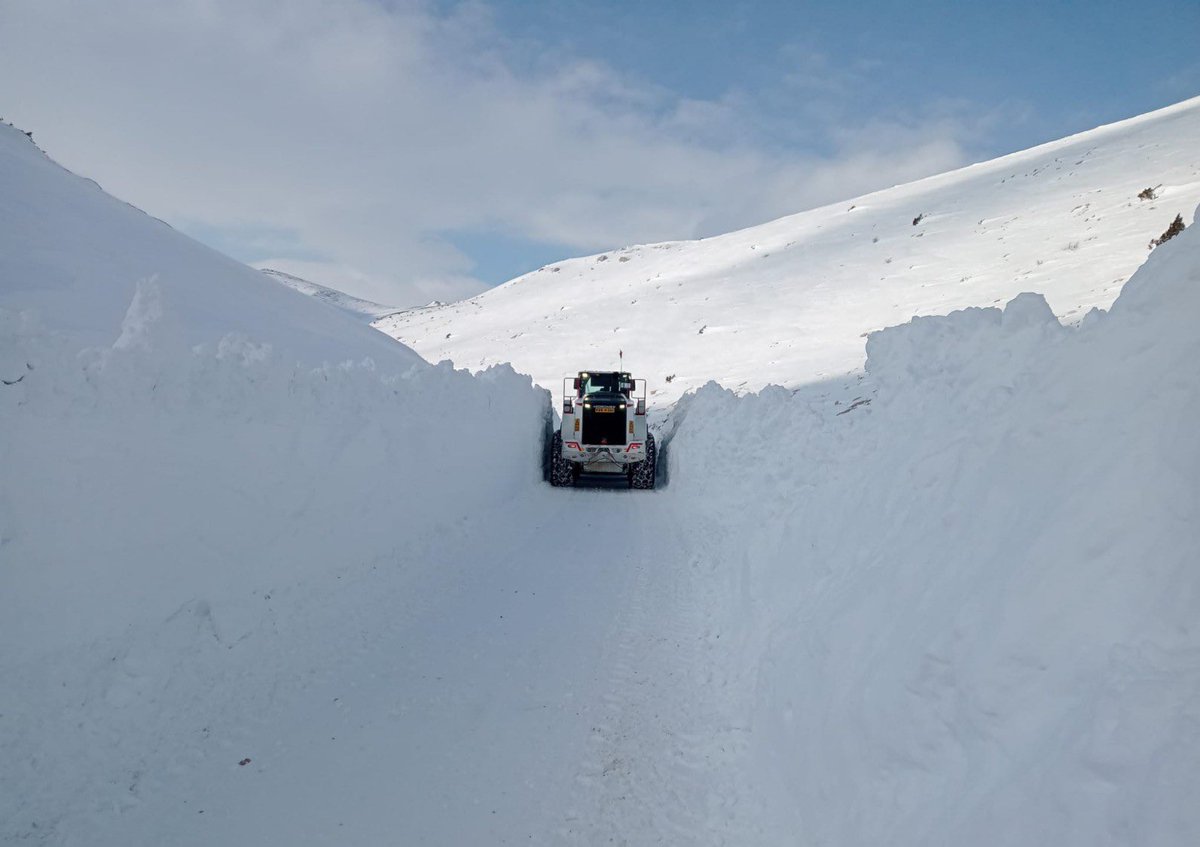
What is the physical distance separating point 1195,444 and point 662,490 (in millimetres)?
12105

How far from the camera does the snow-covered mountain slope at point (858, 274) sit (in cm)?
2330

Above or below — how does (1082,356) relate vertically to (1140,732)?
above

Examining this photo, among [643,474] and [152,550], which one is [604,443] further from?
[152,550]

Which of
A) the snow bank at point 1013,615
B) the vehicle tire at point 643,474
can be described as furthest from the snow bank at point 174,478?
the vehicle tire at point 643,474

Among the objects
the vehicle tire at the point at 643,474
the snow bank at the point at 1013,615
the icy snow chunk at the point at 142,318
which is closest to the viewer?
the snow bank at the point at 1013,615

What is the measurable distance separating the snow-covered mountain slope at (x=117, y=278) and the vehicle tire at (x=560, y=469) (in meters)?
4.26

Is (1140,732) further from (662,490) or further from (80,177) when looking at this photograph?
(80,177)

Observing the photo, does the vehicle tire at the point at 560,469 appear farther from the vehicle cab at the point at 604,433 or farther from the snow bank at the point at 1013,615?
the snow bank at the point at 1013,615

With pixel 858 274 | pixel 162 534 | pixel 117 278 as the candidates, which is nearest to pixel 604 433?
pixel 117 278

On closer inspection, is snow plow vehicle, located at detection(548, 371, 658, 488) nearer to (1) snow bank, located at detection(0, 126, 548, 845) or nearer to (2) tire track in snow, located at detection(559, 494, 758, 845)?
(1) snow bank, located at detection(0, 126, 548, 845)

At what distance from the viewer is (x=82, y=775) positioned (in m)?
3.76

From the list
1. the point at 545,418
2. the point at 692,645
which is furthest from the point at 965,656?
the point at 545,418

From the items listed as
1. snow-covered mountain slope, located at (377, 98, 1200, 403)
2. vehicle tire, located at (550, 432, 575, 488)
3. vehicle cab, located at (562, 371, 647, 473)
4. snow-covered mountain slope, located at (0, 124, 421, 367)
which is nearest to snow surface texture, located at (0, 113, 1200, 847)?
snow-covered mountain slope, located at (0, 124, 421, 367)

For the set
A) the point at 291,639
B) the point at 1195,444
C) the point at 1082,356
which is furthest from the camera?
the point at 291,639
